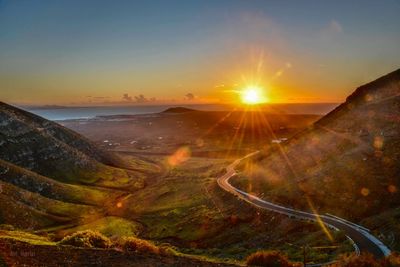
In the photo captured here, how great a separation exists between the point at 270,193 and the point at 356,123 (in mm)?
32289

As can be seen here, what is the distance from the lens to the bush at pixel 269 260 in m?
30.4

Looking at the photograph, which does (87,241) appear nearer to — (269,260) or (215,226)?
(269,260)

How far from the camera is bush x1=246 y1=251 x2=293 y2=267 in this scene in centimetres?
3036

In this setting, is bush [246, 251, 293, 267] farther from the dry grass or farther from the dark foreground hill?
the dark foreground hill

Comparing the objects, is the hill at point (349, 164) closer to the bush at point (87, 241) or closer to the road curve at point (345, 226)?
the road curve at point (345, 226)

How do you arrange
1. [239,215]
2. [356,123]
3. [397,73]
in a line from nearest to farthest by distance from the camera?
1. [239,215]
2. [356,123]
3. [397,73]

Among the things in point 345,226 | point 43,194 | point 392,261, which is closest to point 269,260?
point 392,261

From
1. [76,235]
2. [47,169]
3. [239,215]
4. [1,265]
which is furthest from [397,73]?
[47,169]

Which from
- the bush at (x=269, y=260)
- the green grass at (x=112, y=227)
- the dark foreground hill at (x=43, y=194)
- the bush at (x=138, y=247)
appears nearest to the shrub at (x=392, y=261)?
the bush at (x=269, y=260)

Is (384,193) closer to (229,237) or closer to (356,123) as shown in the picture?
(229,237)

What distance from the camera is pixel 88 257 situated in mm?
27766

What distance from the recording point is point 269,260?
101 ft

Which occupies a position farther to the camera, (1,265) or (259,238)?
(259,238)

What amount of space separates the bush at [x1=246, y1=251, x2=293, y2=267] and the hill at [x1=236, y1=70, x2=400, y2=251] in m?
22.4
